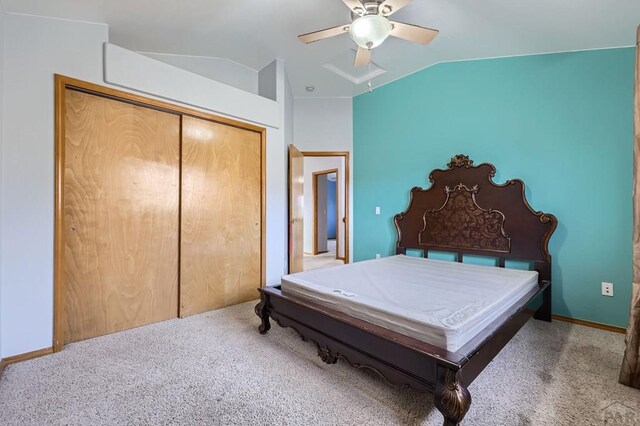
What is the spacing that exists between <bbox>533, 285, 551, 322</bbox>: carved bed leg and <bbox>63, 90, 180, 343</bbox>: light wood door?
3.36 metres

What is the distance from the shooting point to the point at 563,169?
272 centimetres

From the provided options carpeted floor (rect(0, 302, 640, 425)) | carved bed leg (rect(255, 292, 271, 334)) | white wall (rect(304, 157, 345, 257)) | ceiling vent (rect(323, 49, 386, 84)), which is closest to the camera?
carpeted floor (rect(0, 302, 640, 425))

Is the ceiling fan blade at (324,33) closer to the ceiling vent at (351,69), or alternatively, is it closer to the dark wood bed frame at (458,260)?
the ceiling vent at (351,69)

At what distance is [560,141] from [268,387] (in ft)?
10.5

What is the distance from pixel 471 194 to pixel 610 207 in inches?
42.7

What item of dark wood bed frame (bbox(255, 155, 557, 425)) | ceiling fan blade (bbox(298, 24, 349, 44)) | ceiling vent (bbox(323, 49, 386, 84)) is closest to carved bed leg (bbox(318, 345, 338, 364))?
dark wood bed frame (bbox(255, 155, 557, 425))

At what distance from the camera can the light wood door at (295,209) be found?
3.82m

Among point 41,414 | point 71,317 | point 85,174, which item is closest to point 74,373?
point 41,414

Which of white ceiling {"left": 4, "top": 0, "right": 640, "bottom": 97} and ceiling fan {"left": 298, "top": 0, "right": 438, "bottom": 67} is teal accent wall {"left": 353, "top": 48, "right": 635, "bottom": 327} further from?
ceiling fan {"left": 298, "top": 0, "right": 438, "bottom": 67}

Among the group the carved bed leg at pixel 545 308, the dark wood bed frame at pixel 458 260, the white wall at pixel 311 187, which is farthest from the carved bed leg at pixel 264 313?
the white wall at pixel 311 187

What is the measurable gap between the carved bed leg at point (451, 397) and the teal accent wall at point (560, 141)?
2.26 m

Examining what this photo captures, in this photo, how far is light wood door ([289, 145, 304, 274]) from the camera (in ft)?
12.5

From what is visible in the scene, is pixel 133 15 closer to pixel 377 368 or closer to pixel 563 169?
pixel 377 368

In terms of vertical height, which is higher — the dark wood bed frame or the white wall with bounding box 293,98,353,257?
the white wall with bounding box 293,98,353,257
